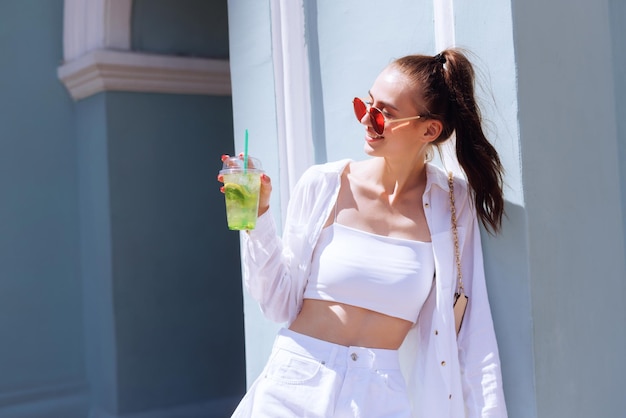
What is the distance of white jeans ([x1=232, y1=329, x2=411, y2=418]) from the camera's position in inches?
99.0

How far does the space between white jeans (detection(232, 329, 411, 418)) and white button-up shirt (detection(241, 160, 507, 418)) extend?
105 millimetres

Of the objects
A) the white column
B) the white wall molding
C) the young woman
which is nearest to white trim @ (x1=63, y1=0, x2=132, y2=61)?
the white wall molding

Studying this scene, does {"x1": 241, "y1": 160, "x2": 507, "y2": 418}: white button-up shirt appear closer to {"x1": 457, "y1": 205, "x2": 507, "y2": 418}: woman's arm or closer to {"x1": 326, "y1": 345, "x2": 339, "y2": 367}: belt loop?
{"x1": 457, "y1": 205, "x2": 507, "y2": 418}: woman's arm

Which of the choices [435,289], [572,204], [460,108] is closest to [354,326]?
[435,289]

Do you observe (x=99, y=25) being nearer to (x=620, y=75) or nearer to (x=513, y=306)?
(x=620, y=75)

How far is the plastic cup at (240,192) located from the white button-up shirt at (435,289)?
69 mm

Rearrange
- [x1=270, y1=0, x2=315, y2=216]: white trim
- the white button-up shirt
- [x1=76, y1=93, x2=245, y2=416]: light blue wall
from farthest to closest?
1. [x1=76, y1=93, x2=245, y2=416]: light blue wall
2. [x1=270, y1=0, x2=315, y2=216]: white trim
3. the white button-up shirt

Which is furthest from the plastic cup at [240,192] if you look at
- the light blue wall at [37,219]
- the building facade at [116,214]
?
the light blue wall at [37,219]

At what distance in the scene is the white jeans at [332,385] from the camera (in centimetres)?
252

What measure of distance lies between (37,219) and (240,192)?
3.47m

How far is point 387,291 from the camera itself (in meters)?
2.57

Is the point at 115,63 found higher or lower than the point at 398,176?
higher

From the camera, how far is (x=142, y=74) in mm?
5426

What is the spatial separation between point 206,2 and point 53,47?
1.03 meters
